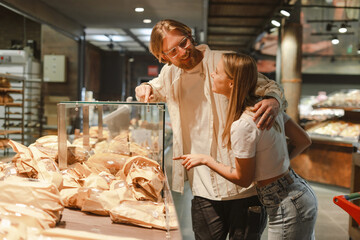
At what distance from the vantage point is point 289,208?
4.90ft

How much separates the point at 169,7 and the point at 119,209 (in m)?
5.59

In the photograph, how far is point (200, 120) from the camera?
6.21 ft

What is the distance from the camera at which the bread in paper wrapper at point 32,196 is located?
1.01 meters

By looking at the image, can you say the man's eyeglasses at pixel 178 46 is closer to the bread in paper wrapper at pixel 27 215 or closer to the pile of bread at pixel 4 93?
the bread in paper wrapper at pixel 27 215

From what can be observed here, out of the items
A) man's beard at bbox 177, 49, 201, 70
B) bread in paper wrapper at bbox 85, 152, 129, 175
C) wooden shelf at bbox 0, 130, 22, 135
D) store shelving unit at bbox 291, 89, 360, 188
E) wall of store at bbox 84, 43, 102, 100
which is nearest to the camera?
bread in paper wrapper at bbox 85, 152, 129, 175

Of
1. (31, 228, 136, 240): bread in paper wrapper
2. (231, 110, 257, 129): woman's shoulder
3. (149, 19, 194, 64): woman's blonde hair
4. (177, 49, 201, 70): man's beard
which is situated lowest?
(31, 228, 136, 240): bread in paper wrapper

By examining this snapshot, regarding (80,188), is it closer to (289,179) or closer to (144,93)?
(144,93)

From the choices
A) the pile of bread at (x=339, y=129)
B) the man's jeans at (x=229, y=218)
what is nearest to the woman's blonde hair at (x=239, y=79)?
the man's jeans at (x=229, y=218)

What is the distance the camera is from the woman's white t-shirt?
142cm

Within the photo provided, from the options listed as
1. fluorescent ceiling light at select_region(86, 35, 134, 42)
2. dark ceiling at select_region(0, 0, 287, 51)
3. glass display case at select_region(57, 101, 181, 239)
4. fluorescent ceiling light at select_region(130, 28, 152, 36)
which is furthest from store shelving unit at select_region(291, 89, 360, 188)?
fluorescent ceiling light at select_region(86, 35, 134, 42)

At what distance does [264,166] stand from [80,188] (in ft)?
2.47

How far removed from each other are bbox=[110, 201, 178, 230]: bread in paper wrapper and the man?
0.71 m

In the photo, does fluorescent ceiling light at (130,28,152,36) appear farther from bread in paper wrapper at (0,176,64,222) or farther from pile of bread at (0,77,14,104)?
bread in paper wrapper at (0,176,64,222)

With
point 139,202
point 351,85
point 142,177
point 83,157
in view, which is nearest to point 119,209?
point 139,202
